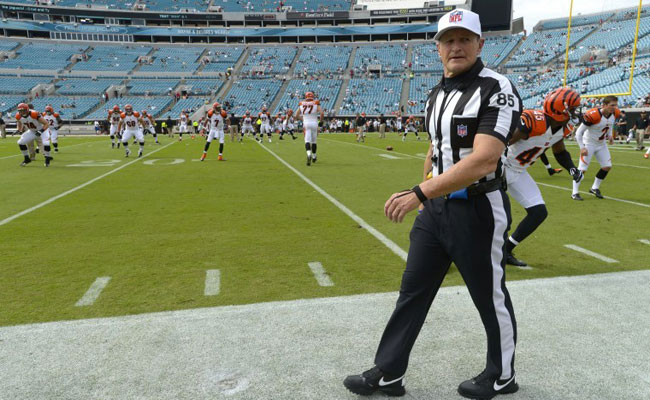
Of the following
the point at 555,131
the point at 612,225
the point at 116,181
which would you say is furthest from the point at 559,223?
the point at 116,181

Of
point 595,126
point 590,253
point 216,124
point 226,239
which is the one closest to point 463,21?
point 590,253

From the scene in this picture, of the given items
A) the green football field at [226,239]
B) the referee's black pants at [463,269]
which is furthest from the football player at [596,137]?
the referee's black pants at [463,269]

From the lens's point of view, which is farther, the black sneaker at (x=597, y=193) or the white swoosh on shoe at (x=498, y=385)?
the black sneaker at (x=597, y=193)

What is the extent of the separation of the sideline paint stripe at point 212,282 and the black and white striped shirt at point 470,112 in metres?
2.26

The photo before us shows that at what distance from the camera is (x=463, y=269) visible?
95.3 inches

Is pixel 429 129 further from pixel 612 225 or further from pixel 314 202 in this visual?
pixel 314 202

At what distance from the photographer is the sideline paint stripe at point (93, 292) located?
369 centimetres

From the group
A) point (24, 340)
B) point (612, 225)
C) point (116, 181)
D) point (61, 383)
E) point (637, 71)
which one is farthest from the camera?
point (637, 71)

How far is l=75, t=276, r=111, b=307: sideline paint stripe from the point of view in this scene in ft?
12.1

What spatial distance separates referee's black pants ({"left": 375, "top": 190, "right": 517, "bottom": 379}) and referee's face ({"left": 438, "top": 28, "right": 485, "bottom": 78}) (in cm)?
64

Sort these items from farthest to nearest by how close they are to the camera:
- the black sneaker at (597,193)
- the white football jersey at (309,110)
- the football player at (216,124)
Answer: the football player at (216,124)
the white football jersey at (309,110)
the black sneaker at (597,193)

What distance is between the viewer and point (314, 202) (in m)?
8.26

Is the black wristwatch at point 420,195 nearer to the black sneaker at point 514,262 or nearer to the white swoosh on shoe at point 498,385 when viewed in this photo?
the white swoosh on shoe at point 498,385

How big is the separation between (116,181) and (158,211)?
405 cm
